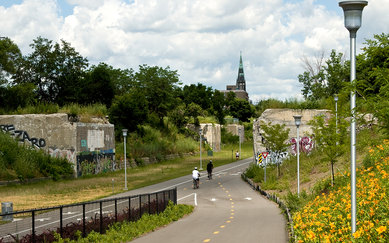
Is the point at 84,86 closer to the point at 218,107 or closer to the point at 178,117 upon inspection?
the point at 178,117

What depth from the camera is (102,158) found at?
159 ft

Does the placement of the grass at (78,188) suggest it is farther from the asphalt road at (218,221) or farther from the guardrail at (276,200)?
the guardrail at (276,200)

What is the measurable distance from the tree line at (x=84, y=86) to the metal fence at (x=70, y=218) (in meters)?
32.9

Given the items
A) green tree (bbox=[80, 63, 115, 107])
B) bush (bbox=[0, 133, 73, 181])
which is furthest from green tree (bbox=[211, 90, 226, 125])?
bush (bbox=[0, 133, 73, 181])

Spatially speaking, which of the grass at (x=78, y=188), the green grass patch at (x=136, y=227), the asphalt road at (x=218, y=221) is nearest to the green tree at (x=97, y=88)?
the grass at (x=78, y=188)

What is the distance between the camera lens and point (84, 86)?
70375 mm

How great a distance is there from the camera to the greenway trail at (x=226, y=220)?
16.3m

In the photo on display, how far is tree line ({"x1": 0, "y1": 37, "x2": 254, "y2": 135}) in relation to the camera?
2311 inches

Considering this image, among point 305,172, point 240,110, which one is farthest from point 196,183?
point 240,110

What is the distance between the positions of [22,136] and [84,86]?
86.2 ft

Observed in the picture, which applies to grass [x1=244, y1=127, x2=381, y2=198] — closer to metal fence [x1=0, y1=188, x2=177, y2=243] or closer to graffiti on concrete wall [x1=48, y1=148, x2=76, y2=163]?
metal fence [x1=0, y1=188, x2=177, y2=243]

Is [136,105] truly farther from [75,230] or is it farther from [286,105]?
[75,230]

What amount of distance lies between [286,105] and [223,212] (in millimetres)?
26835

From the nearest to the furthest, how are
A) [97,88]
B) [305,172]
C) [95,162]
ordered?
1. [305,172]
2. [95,162]
3. [97,88]
